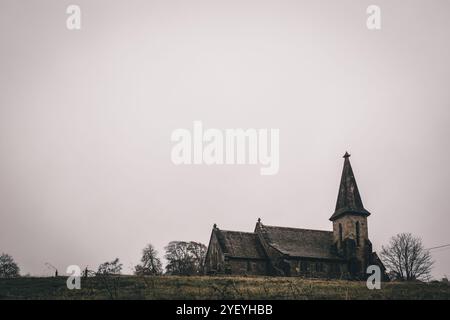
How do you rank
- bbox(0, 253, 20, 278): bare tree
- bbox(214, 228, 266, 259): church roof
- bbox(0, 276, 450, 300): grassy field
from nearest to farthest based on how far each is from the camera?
bbox(0, 276, 450, 300): grassy field < bbox(214, 228, 266, 259): church roof < bbox(0, 253, 20, 278): bare tree

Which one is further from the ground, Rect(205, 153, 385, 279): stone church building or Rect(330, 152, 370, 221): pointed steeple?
Rect(330, 152, 370, 221): pointed steeple

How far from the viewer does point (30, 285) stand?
34.4 metres

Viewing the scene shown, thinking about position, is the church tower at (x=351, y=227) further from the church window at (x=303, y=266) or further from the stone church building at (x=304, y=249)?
the church window at (x=303, y=266)

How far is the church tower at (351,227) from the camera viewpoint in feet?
200

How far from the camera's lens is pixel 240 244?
202ft

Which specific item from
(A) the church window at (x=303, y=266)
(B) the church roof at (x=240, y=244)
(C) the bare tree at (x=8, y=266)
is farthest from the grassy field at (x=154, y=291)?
(C) the bare tree at (x=8, y=266)

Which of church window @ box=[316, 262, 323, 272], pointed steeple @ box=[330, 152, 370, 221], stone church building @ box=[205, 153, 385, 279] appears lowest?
church window @ box=[316, 262, 323, 272]

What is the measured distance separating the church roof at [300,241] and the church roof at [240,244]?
5.46 feet

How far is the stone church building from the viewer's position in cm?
5888

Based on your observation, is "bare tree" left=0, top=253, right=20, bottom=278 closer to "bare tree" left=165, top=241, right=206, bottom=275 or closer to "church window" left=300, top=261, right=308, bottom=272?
"bare tree" left=165, top=241, right=206, bottom=275

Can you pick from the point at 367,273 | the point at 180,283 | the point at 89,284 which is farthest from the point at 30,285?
the point at 367,273

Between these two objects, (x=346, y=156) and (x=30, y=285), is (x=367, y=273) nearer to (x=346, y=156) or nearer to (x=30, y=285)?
(x=346, y=156)

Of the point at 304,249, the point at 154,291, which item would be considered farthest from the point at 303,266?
the point at 154,291

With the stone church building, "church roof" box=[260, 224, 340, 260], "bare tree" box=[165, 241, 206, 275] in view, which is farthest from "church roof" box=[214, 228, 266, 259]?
"bare tree" box=[165, 241, 206, 275]
